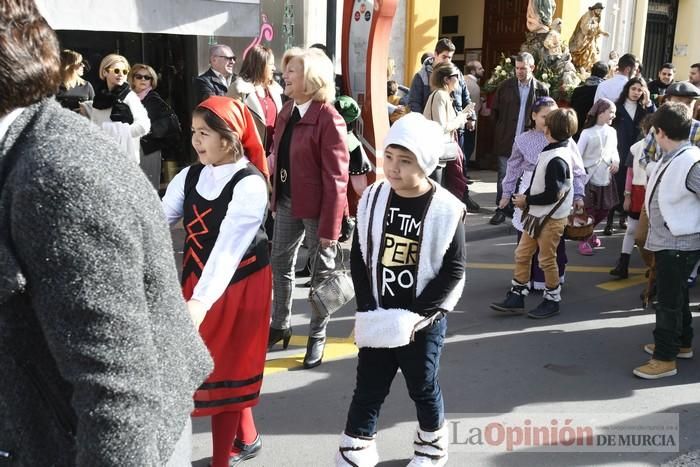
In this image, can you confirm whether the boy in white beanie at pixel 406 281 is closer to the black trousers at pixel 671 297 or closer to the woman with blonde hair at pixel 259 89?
the black trousers at pixel 671 297

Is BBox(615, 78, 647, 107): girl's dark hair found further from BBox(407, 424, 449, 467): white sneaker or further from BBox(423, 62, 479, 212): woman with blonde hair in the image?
BBox(407, 424, 449, 467): white sneaker

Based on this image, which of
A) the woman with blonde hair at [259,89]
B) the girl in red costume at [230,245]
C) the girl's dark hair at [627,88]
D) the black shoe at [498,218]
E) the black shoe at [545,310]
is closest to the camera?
the girl in red costume at [230,245]

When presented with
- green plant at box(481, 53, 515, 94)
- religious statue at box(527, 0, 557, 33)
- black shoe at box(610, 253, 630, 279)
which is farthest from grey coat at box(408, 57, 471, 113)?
religious statue at box(527, 0, 557, 33)

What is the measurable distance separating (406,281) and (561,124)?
2705 mm

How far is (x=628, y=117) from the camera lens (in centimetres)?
844

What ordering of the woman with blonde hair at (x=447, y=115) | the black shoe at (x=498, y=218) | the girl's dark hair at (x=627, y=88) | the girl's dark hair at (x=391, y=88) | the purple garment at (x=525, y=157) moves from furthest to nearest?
the girl's dark hair at (x=391, y=88), the black shoe at (x=498, y=218), the girl's dark hair at (x=627, y=88), the woman with blonde hair at (x=447, y=115), the purple garment at (x=525, y=157)

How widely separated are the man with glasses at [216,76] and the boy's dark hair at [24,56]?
5736mm

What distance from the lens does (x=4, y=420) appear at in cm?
132

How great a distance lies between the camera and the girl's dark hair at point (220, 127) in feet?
9.49

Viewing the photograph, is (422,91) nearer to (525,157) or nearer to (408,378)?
(525,157)

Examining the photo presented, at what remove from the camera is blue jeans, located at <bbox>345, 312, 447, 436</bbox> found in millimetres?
3104

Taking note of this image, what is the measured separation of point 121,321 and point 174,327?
0.18 m

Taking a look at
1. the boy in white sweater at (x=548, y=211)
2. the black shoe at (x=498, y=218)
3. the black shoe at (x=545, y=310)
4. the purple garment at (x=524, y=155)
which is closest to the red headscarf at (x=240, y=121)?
the boy in white sweater at (x=548, y=211)

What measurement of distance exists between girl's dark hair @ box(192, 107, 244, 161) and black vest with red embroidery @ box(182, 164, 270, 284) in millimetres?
101
